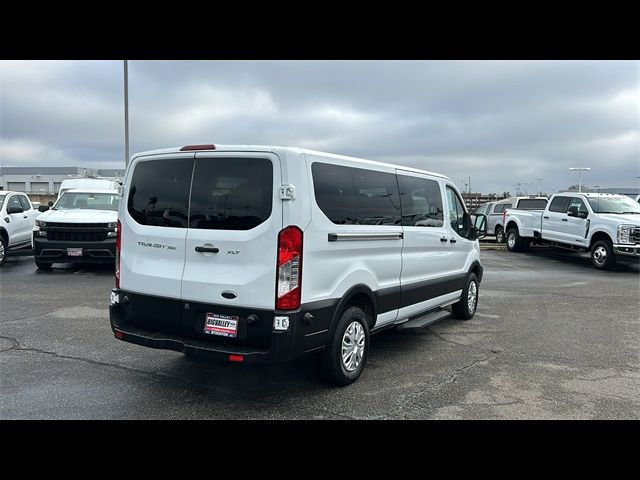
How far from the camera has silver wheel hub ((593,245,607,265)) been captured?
13.3m

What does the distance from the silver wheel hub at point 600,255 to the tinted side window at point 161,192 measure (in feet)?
41.8

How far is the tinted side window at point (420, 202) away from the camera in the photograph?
5.40 m

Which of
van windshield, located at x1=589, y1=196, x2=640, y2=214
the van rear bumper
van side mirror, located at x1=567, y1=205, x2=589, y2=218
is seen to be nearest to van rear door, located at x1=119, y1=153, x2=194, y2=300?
the van rear bumper

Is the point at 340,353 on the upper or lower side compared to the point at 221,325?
lower

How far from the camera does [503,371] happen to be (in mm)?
5039

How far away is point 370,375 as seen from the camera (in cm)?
483

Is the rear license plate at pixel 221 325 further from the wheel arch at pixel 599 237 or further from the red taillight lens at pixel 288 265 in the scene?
the wheel arch at pixel 599 237

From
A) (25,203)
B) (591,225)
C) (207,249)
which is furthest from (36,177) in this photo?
(207,249)

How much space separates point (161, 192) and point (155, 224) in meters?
0.29

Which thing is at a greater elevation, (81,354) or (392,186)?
(392,186)

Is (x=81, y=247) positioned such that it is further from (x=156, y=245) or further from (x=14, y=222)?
(x=156, y=245)
